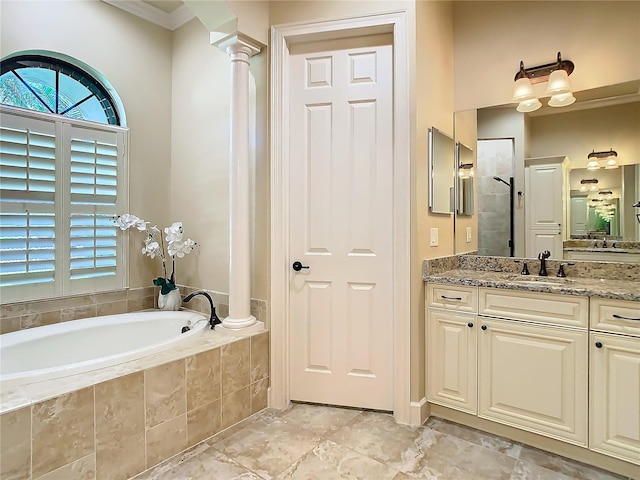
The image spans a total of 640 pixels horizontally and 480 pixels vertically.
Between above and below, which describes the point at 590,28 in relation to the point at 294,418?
above

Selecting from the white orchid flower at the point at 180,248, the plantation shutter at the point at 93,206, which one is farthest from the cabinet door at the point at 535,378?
the plantation shutter at the point at 93,206

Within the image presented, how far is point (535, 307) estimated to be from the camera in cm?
193

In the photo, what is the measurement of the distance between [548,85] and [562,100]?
0.13 m

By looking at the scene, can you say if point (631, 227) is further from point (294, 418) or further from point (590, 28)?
point (294, 418)

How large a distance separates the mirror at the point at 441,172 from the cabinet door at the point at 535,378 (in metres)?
0.82

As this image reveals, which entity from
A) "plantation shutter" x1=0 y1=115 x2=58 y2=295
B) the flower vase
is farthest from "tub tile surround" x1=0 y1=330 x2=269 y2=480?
"plantation shutter" x1=0 y1=115 x2=58 y2=295

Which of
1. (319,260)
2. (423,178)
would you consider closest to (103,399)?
(319,260)

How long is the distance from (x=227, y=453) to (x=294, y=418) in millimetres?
494

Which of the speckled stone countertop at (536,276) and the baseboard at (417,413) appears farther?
the baseboard at (417,413)

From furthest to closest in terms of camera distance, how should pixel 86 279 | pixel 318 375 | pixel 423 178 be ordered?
1. pixel 86 279
2. pixel 318 375
3. pixel 423 178

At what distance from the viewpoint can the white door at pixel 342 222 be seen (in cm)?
230

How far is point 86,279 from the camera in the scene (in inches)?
110

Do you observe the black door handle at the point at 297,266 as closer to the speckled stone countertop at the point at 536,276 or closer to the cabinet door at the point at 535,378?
the speckled stone countertop at the point at 536,276

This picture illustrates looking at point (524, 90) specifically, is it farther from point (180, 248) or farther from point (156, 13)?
point (156, 13)
